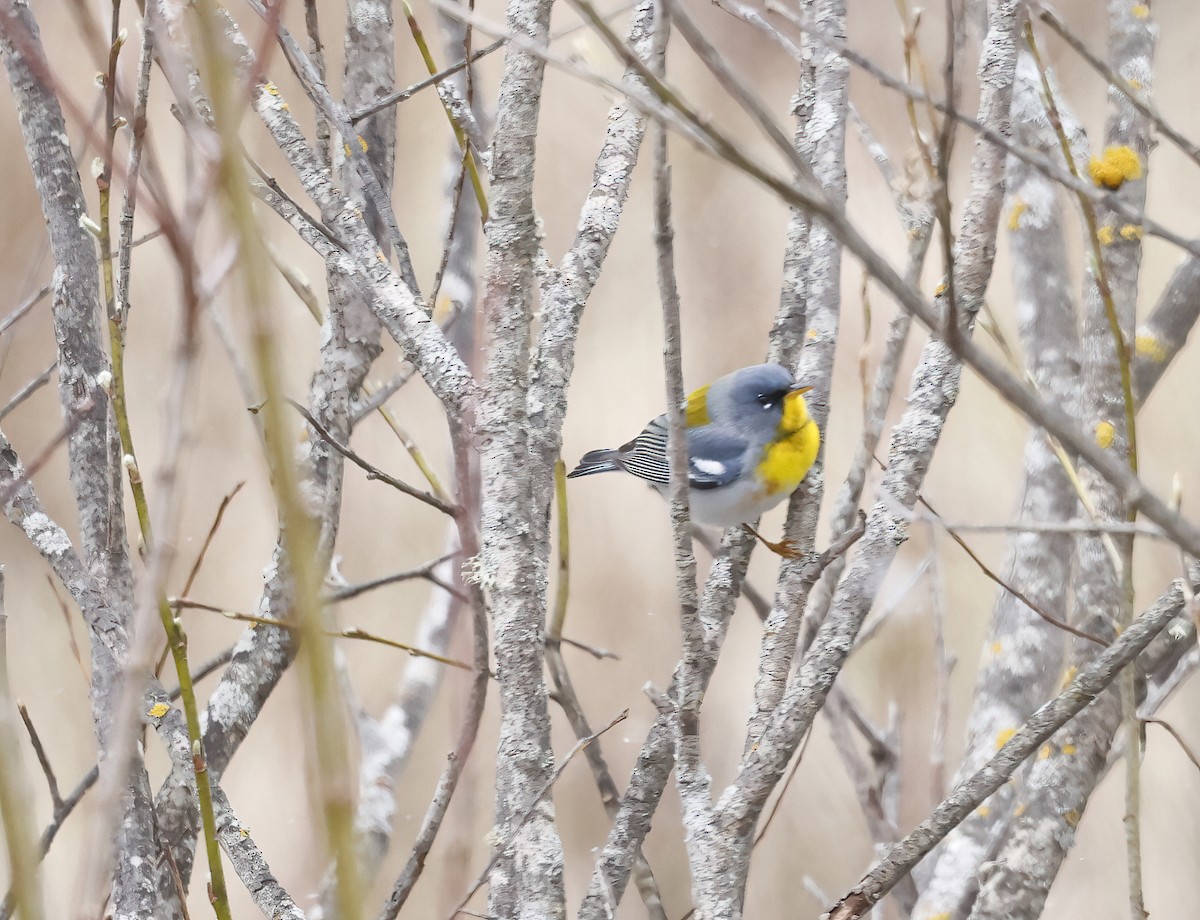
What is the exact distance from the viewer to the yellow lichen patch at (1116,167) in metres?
1.05

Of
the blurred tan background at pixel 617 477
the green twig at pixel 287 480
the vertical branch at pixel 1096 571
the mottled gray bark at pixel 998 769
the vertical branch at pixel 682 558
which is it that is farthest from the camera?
the blurred tan background at pixel 617 477

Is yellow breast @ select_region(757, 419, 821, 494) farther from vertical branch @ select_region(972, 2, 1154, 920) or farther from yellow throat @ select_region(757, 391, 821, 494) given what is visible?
vertical branch @ select_region(972, 2, 1154, 920)

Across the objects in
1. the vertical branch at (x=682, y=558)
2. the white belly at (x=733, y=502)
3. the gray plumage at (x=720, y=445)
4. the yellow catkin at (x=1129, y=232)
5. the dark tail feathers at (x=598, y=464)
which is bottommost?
the vertical branch at (x=682, y=558)

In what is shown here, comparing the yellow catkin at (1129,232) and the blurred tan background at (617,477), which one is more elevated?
the blurred tan background at (617,477)

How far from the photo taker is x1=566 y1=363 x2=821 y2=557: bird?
147cm

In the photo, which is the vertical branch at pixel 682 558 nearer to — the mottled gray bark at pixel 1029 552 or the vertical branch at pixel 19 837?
the vertical branch at pixel 19 837

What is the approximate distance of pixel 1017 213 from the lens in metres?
1.52

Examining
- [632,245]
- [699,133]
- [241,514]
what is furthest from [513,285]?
[241,514]

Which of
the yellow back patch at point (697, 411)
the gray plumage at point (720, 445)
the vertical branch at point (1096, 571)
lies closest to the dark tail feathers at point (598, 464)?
the gray plumage at point (720, 445)

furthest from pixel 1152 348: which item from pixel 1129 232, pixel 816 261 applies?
pixel 816 261

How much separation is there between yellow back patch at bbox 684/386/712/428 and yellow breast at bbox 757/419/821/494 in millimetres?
175

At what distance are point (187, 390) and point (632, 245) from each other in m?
1.79

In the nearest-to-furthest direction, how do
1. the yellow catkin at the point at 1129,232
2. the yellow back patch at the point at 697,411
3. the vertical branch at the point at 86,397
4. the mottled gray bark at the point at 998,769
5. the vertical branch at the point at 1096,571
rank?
the mottled gray bark at the point at 998,769 → the vertical branch at the point at 86,397 → the vertical branch at the point at 1096,571 → the yellow catkin at the point at 1129,232 → the yellow back patch at the point at 697,411

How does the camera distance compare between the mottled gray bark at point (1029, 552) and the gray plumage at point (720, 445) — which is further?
the gray plumage at point (720, 445)
